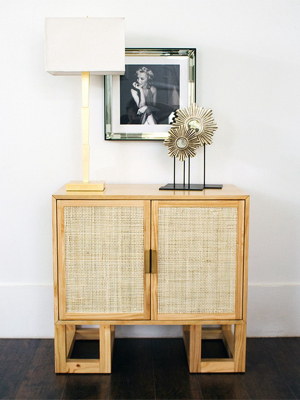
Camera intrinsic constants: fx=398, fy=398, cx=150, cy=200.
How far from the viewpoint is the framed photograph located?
2.23m

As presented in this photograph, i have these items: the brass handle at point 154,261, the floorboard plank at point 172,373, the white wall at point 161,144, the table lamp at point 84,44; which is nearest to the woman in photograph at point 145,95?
the white wall at point 161,144

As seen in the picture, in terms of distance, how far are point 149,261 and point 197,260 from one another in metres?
0.24

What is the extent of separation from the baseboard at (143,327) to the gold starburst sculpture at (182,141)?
94cm

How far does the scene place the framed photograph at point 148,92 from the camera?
87.7 inches

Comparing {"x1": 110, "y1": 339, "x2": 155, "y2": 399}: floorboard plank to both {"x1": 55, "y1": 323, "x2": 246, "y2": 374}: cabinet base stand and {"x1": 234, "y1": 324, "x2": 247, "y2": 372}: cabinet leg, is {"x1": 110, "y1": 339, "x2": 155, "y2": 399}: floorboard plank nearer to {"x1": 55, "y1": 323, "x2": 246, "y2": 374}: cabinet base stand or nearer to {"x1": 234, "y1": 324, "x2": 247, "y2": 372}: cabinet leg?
{"x1": 55, "y1": 323, "x2": 246, "y2": 374}: cabinet base stand

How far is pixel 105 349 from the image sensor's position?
1.99m

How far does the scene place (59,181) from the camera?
7.65 ft

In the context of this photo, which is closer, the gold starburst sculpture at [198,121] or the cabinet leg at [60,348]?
the cabinet leg at [60,348]

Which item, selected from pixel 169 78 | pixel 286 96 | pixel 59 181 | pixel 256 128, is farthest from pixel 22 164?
pixel 286 96

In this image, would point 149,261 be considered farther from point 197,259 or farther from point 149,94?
point 149,94

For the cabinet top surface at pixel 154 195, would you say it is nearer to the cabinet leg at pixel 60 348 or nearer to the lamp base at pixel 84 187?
the lamp base at pixel 84 187

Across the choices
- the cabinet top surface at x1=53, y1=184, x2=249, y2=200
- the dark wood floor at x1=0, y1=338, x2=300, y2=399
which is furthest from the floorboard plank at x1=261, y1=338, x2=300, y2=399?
the cabinet top surface at x1=53, y1=184, x2=249, y2=200

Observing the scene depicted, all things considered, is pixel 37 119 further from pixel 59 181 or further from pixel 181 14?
pixel 181 14

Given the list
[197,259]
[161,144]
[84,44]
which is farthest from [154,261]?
[84,44]
